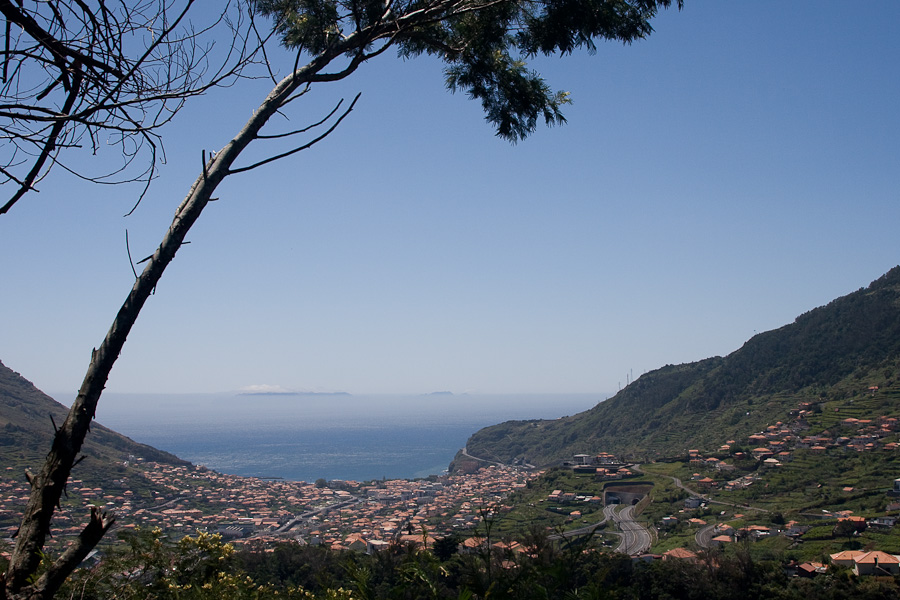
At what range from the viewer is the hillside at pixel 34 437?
35.5 metres

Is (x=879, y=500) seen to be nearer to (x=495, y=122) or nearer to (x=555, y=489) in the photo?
(x=555, y=489)

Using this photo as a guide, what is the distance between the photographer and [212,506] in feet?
117

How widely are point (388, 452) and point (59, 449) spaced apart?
9539cm

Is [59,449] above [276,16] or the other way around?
the other way around

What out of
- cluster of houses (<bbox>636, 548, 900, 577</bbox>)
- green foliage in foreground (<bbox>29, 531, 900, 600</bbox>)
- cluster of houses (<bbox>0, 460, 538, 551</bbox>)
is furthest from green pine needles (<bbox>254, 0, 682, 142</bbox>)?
cluster of houses (<bbox>0, 460, 538, 551</bbox>)

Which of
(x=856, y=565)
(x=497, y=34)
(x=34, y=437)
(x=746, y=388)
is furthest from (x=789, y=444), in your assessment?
(x=34, y=437)

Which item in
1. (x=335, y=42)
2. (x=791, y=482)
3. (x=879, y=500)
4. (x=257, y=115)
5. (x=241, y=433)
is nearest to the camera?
(x=257, y=115)

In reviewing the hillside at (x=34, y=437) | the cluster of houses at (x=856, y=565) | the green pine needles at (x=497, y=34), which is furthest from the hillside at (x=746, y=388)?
the green pine needles at (x=497, y=34)

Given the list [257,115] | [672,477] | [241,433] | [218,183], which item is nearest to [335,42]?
[257,115]

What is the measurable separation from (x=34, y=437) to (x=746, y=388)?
6123cm

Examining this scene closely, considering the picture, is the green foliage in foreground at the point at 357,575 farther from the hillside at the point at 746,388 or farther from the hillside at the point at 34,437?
the hillside at the point at 746,388

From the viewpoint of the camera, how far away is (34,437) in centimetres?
3922

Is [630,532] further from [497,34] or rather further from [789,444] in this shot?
[497,34]

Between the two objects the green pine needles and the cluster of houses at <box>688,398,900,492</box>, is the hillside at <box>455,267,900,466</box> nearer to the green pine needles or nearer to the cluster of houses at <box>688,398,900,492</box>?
the cluster of houses at <box>688,398,900,492</box>
